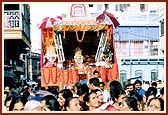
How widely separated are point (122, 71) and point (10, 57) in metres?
1.53

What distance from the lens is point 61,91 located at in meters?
5.38

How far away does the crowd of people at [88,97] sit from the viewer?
17.4 feet

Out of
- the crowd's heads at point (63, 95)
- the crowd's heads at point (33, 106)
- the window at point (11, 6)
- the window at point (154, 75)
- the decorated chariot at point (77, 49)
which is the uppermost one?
the window at point (11, 6)

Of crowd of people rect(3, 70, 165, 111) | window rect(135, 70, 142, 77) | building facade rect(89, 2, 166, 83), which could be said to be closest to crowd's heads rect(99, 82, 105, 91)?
crowd of people rect(3, 70, 165, 111)

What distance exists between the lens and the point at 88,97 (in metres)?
5.33

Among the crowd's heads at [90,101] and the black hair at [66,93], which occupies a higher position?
the black hair at [66,93]

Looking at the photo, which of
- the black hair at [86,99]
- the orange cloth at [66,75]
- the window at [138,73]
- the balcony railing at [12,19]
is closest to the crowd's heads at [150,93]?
the window at [138,73]

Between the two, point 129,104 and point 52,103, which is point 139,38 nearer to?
point 129,104

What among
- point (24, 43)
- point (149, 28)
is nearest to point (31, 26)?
point (24, 43)

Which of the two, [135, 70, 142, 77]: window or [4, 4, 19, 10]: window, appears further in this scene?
[135, 70, 142, 77]: window

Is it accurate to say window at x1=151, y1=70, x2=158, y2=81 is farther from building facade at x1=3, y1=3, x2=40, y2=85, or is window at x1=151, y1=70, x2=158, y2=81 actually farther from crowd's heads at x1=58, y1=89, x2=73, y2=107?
building facade at x1=3, y1=3, x2=40, y2=85

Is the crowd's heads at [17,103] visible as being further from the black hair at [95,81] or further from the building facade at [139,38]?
the building facade at [139,38]

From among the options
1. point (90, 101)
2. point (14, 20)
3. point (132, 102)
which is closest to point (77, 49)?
point (90, 101)

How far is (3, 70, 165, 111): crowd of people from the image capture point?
5.30m
